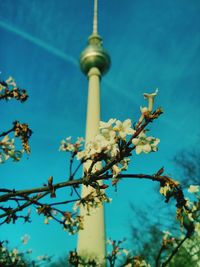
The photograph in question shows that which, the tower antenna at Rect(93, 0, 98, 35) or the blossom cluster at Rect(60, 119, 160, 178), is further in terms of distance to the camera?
the tower antenna at Rect(93, 0, 98, 35)

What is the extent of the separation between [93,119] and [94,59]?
12403 mm

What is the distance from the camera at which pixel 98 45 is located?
112 feet

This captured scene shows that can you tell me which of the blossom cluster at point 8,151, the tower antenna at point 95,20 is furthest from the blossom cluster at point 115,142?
the tower antenna at point 95,20

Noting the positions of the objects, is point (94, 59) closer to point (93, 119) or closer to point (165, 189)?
point (93, 119)

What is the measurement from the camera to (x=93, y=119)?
2131 centimetres

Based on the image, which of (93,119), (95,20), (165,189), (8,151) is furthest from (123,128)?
(95,20)

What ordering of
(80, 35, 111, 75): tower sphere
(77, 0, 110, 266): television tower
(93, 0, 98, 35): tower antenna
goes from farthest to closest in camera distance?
1. (93, 0, 98, 35): tower antenna
2. (80, 35, 111, 75): tower sphere
3. (77, 0, 110, 266): television tower

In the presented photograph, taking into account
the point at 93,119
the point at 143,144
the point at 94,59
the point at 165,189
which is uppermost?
the point at 94,59

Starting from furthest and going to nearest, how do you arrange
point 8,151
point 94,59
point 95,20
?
point 95,20 < point 94,59 < point 8,151

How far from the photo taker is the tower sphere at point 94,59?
103 feet

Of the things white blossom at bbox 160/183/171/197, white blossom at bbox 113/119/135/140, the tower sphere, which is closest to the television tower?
the tower sphere

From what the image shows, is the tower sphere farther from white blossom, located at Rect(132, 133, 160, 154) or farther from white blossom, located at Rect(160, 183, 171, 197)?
white blossom, located at Rect(160, 183, 171, 197)

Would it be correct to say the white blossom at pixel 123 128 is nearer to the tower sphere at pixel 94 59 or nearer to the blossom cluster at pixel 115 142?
the blossom cluster at pixel 115 142

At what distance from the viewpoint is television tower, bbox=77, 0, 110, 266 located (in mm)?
14116
